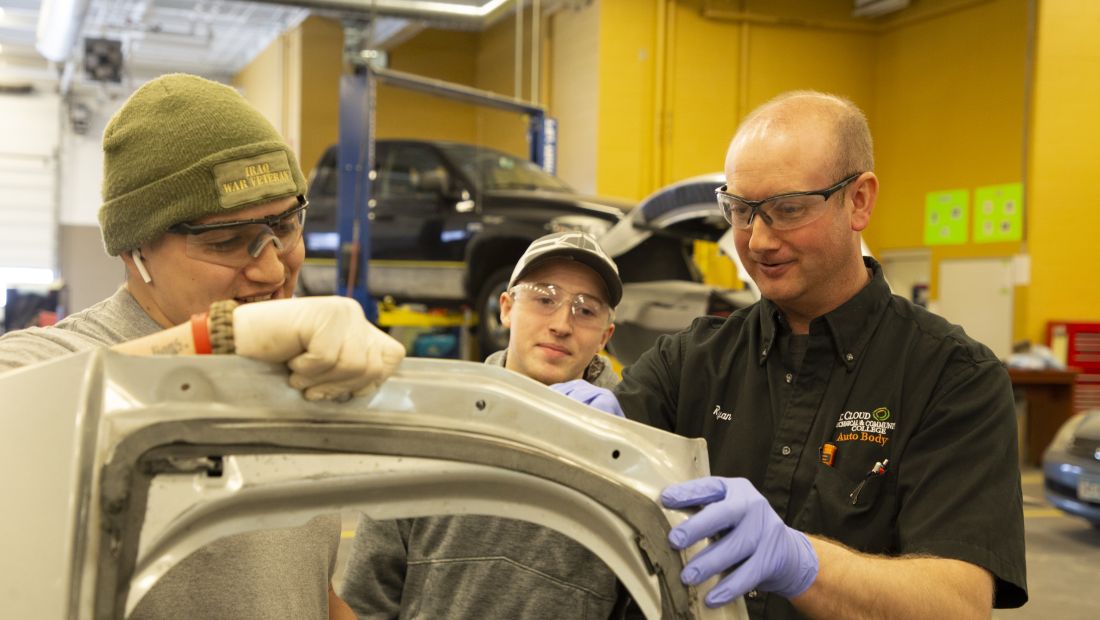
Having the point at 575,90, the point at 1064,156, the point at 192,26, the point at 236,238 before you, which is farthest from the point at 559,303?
the point at 192,26

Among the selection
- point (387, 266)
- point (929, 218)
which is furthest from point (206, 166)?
point (929, 218)

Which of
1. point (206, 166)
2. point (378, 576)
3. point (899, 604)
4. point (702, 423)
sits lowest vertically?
point (378, 576)

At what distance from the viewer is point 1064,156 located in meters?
9.70

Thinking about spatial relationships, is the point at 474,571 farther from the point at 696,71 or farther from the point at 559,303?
the point at 696,71

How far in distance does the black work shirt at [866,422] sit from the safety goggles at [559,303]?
0.87ft

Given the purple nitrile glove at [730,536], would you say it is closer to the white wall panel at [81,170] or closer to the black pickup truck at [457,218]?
the black pickup truck at [457,218]

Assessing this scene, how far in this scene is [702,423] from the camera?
1884mm

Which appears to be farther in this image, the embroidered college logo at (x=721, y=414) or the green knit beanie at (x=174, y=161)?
the embroidered college logo at (x=721, y=414)

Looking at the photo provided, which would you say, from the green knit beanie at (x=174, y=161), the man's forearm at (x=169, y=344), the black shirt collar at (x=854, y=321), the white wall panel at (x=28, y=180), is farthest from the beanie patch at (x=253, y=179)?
the white wall panel at (x=28, y=180)

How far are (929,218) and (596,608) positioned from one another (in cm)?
1074

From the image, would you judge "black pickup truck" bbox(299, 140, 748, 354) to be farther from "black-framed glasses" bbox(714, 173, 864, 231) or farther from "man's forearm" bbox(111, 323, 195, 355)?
"man's forearm" bbox(111, 323, 195, 355)

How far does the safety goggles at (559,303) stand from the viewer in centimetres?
216

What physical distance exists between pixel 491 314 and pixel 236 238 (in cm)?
625

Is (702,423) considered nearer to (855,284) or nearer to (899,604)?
(855,284)
